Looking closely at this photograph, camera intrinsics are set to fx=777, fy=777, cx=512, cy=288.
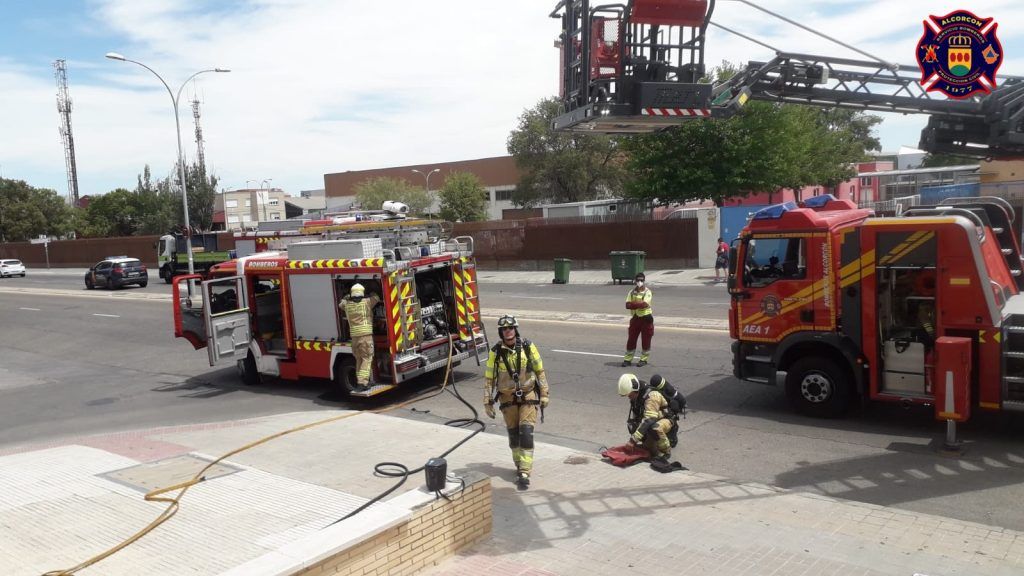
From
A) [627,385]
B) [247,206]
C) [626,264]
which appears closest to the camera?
[627,385]

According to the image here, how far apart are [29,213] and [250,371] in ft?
256

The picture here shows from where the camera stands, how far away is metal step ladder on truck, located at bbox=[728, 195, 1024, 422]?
8.02 metres

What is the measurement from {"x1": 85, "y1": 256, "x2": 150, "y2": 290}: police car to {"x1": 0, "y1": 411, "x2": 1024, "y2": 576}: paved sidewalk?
3119 cm

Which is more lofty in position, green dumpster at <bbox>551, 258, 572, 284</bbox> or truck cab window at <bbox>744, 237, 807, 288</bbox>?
truck cab window at <bbox>744, 237, 807, 288</bbox>

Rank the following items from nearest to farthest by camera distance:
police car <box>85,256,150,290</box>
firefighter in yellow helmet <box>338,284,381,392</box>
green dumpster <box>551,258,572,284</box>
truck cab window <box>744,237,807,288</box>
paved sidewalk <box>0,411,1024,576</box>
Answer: paved sidewalk <box>0,411,1024,576</box>
truck cab window <box>744,237,807,288</box>
firefighter in yellow helmet <box>338,284,381,392</box>
green dumpster <box>551,258,572,284</box>
police car <box>85,256,150,290</box>

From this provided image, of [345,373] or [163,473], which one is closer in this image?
[163,473]

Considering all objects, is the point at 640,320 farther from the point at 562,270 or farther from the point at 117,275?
the point at 117,275

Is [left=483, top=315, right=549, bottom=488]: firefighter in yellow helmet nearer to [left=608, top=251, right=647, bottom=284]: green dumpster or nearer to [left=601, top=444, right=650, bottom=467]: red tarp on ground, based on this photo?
[left=601, top=444, right=650, bottom=467]: red tarp on ground

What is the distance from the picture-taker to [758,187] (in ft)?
113

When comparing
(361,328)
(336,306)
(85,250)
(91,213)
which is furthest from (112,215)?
(361,328)

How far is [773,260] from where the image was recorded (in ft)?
32.3

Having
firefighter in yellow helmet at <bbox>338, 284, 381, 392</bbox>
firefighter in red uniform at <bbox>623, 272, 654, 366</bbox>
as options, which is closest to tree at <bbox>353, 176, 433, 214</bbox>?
firefighter in red uniform at <bbox>623, 272, 654, 366</bbox>

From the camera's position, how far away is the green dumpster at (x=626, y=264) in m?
29.1

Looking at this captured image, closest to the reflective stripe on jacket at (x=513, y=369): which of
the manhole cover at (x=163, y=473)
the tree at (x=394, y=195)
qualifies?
the manhole cover at (x=163, y=473)
